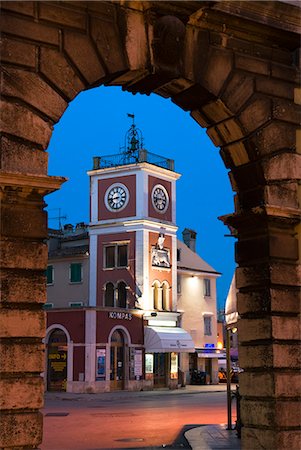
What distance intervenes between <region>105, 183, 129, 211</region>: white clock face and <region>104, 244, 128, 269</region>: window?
247 centimetres

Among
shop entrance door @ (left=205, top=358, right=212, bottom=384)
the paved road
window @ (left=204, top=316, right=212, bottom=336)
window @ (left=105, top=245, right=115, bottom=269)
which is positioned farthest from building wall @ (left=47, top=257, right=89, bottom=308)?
the paved road

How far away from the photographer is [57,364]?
40.7 m

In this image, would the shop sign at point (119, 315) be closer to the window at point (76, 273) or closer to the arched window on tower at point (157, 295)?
the arched window on tower at point (157, 295)

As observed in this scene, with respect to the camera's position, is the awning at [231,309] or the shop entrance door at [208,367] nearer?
the awning at [231,309]

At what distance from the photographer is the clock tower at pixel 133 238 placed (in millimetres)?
44719

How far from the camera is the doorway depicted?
40.6 meters

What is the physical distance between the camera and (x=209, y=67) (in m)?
11.0

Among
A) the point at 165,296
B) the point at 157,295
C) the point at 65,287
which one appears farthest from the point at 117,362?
the point at 65,287

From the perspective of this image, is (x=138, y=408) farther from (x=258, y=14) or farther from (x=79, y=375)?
(x=258, y=14)

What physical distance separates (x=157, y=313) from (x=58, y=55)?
36164 mm

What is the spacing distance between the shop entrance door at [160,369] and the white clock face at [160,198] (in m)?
9.41

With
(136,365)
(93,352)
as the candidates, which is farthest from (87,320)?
(136,365)

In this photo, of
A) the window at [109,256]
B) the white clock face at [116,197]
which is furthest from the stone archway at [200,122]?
the window at [109,256]

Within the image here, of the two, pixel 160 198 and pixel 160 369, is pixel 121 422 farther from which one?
pixel 160 198
